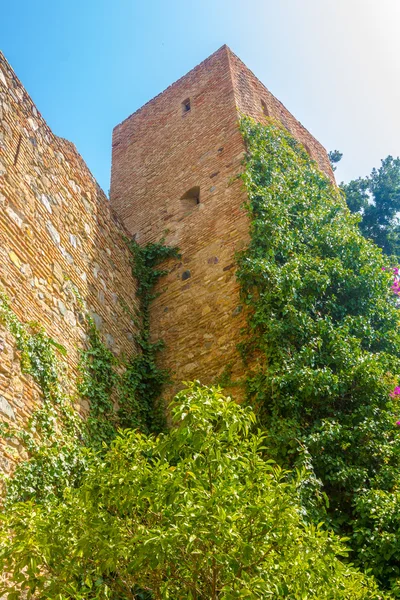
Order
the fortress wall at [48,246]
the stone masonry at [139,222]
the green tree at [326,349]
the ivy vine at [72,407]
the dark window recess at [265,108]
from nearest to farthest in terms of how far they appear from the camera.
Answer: the ivy vine at [72,407]
the fortress wall at [48,246]
the green tree at [326,349]
the stone masonry at [139,222]
the dark window recess at [265,108]

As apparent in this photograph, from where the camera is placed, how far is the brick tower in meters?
6.81

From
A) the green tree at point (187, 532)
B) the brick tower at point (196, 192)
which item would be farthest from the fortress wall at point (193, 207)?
the green tree at point (187, 532)

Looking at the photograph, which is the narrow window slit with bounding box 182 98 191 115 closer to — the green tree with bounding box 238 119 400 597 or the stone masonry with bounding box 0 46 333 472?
the stone masonry with bounding box 0 46 333 472

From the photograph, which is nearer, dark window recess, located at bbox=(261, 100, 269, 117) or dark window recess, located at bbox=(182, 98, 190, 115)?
dark window recess, located at bbox=(261, 100, 269, 117)

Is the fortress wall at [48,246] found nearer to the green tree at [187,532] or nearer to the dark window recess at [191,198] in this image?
the green tree at [187,532]

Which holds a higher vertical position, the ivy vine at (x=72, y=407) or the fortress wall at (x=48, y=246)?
the fortress wall at (x=48, y=246)

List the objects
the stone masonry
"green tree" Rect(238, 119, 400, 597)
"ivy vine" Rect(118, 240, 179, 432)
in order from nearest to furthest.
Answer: "green tree" Rect(238, 119, 400, 597)
the stone masonry
"ivy vine" Rect(118, 240, 179, 432)

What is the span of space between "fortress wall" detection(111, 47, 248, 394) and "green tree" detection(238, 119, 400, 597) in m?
0.38

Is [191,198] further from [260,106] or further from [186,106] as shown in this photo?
[186,106]

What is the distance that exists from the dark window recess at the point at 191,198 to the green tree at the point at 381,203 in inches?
194

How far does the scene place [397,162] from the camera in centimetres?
1347

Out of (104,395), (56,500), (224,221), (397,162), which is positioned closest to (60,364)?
(104,395)

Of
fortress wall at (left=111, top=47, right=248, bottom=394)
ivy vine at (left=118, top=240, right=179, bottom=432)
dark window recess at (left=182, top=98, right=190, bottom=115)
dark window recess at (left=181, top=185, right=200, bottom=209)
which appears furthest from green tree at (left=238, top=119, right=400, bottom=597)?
dark window recess at (left=182, top=98, right=190, bottom=115)

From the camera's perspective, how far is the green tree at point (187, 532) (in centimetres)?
278
